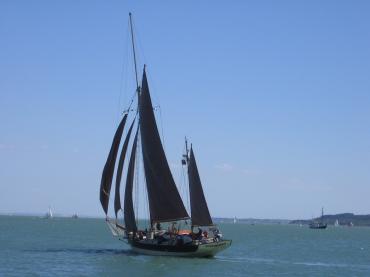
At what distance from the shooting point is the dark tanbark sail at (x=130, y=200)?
54.9m

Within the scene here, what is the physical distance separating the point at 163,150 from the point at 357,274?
1733 centimetres

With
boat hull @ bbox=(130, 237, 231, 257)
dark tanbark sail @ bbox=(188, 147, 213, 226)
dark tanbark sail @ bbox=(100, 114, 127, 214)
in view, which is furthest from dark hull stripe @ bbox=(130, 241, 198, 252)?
dark tanbark sail @ bbox=(100, 114, 127, 214)

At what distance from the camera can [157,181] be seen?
55094 mm

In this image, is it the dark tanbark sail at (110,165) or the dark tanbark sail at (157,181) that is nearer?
the dark tanbark sail at (110,165)

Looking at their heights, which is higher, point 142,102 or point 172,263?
point 142,102

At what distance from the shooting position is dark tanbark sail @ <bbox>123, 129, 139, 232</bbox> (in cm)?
5494

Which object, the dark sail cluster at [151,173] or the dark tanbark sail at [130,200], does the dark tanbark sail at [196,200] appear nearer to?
the dark sail cluster at [151,173]

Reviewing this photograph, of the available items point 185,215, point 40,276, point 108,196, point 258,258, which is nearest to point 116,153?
point 108,196

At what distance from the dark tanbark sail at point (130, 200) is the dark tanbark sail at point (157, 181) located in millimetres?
970

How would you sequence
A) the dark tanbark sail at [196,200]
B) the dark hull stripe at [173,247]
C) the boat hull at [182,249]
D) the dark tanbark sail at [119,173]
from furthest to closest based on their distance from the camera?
the dark tanbark sail at [196,200] < the dark tanbark sail at [119,173] < the boat hull at [182,249] < the dark hull stripe at [173,247]

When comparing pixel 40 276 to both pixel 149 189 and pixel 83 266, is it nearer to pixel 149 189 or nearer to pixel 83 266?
pixel 83 266

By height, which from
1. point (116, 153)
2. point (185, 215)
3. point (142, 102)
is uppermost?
point (142, 102)

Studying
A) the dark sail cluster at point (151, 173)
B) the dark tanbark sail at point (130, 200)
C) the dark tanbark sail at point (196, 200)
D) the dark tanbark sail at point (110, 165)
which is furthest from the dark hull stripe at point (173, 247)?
the dark tanbark sail at point (110, 165)

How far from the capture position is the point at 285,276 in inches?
1946
